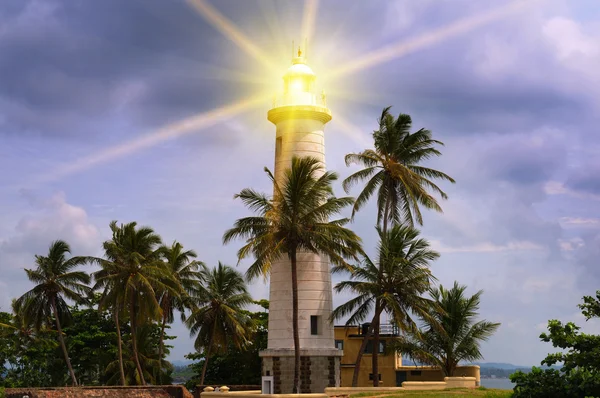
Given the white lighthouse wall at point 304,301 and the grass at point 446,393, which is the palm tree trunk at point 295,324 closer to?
the white lighthouse wall at point 304,301

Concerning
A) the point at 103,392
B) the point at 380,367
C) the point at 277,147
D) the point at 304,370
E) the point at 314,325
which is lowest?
the point at 103,392

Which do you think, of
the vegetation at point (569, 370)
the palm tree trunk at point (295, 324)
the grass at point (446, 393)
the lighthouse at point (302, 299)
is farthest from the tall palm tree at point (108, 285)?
the vegetation at point (569, 370)

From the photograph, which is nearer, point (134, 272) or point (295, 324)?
point (295, 324)

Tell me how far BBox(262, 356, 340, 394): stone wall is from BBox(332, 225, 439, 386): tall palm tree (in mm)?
1493

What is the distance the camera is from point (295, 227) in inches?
1745

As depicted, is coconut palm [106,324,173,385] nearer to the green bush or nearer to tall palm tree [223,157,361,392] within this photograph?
tall palm tree [223,157,361,392]

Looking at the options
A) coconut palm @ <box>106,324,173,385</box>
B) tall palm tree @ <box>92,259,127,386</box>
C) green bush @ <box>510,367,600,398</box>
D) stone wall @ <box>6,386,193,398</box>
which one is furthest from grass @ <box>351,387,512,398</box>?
coconut palm @ <box>106,324,173,385</box>

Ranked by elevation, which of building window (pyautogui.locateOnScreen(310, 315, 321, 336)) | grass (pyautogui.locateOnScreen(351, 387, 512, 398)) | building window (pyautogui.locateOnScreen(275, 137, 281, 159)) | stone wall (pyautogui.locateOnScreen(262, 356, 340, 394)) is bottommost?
grass (pyautogui.locateOnScreen(351, 387, 512, 398))

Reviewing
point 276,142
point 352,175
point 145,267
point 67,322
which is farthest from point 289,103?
point 67,322

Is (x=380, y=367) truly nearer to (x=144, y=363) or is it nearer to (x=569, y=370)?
(x=144, y=363)

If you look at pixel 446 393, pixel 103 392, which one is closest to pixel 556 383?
pixel 446 393

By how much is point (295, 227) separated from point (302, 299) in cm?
516

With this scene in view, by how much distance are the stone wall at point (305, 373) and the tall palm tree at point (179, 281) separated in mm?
13833

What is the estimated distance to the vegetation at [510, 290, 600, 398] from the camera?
2202 cm
